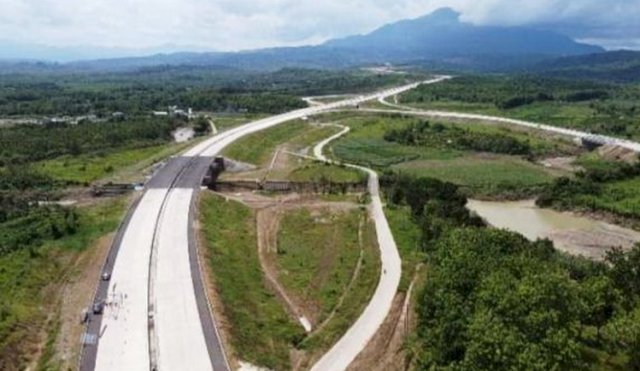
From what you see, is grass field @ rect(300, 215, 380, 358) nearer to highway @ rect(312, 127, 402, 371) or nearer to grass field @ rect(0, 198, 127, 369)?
highway @ rect(312, 127, 402, 371)

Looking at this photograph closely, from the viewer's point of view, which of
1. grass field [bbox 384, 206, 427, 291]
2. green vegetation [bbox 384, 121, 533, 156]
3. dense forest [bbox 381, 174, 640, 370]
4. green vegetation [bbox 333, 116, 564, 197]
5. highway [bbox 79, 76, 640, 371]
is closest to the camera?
dense forest [bbox 381, 174, 640, 370]

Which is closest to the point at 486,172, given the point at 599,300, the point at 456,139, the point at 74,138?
the point at 456,139

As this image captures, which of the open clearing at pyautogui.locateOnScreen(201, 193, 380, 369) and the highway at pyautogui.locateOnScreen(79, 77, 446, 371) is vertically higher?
the highway at pyautogui.locateOnScreen(79, 77, 446, 371)

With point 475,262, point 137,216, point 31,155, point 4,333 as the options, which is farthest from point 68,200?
point 475,262

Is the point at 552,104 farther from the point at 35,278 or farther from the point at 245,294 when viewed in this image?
the point at 35,278

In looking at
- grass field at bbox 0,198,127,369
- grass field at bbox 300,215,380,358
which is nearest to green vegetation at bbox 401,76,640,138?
grass field at bbox 300,215,380,358

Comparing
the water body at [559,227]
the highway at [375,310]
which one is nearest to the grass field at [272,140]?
the water body at [559,227]

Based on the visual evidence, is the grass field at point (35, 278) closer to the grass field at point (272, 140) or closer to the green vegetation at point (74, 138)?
the grass field at point (272, 140)
